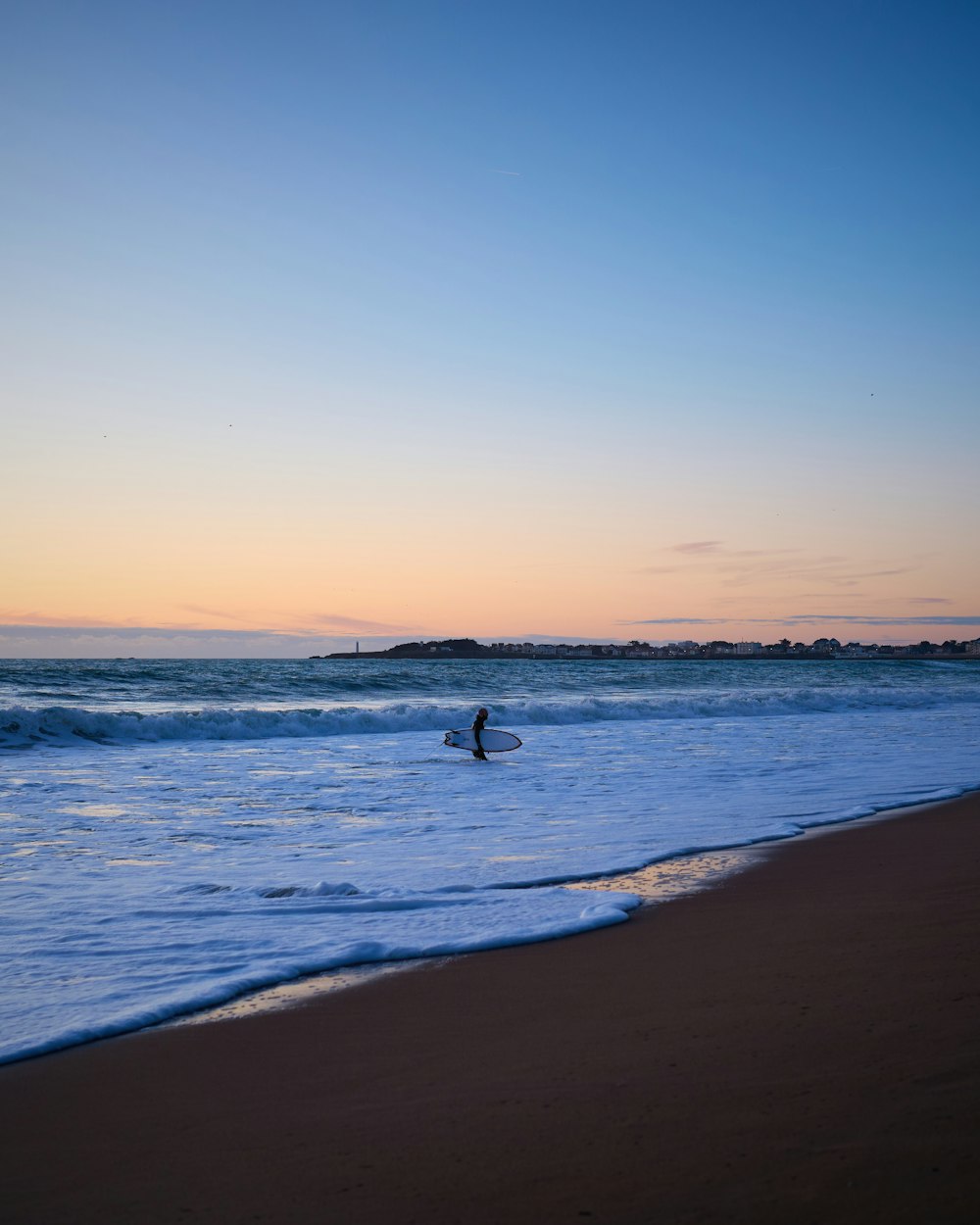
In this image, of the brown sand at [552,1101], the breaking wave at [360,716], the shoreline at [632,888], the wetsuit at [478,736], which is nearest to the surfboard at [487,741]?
the wetsuit at [478,736]

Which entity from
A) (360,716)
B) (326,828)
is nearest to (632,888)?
(326,828)

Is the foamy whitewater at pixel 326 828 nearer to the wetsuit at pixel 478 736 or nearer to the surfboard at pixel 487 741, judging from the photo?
the surfboard at pixel 487 741

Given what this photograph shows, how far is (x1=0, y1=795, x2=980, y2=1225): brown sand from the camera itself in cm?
265

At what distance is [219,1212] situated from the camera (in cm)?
266

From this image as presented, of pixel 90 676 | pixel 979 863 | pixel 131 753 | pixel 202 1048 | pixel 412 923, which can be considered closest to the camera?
pixel 202 1048

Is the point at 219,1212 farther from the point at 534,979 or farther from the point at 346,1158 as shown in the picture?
the point at 534,979

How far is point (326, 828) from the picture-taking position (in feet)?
32.4

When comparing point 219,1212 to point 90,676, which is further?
point 90,676

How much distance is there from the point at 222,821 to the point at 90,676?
124ft

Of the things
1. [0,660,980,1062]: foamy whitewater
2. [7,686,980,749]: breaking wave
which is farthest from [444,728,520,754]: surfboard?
[7,686,980,749]: breaking wave

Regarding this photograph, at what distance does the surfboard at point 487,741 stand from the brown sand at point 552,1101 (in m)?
13.1

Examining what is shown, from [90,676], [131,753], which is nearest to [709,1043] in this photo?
[131,753]

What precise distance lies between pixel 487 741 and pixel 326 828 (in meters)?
8.61

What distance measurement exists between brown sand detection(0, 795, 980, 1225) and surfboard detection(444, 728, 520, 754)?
13064 mm
